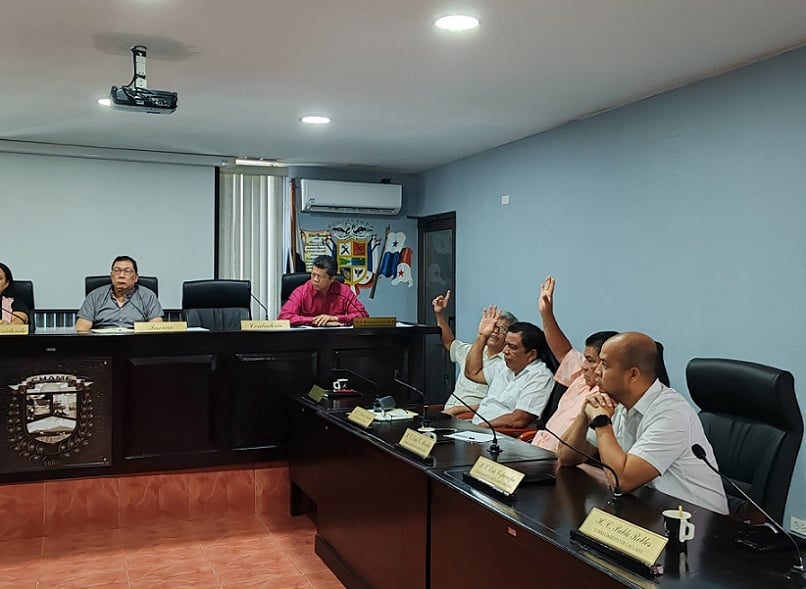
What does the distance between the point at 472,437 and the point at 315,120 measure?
2.73 meters

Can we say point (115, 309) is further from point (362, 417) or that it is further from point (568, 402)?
point (568, 402)

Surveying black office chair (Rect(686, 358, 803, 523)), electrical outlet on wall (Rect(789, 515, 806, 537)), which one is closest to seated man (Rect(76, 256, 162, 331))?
black office chair (Rect(686, 358, 803, 523))

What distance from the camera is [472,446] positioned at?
275cm

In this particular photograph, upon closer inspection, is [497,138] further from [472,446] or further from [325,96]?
[472,446]

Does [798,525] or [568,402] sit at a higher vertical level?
[568,402]

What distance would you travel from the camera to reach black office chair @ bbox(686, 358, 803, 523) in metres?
2.39

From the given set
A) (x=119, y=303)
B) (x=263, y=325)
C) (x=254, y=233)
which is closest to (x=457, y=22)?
(x=263, y=325)

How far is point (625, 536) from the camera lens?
165 cm

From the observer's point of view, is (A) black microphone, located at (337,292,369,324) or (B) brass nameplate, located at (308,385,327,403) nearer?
(B) brass nameplate, located at (308,385,327,403)

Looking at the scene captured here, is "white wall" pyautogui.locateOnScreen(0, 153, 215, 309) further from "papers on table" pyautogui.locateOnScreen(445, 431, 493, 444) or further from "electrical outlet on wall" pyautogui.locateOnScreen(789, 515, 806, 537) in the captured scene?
"electrical outlet on wall" pyautogui.locateOnScreen(789, 515, 806, 537)

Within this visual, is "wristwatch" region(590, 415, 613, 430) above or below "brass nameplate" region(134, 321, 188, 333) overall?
below

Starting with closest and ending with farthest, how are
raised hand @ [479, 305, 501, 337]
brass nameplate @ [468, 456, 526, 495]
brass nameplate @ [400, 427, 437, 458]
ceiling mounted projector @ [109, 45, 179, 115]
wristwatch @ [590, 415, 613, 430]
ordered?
1. brass nameplate @ [468, 456, 526, 495]
2. wristwatch @ [590, 415, 613, 430]
3. brass nameplate @ [400, 427, 437, 458]
4. ceiling mounted projector @ [109, 45, 179, 115]
5. raised hand @ [479, 305, 501, 337]

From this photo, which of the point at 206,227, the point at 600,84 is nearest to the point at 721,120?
the point at 600,84

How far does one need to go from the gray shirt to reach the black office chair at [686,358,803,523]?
319 cm
